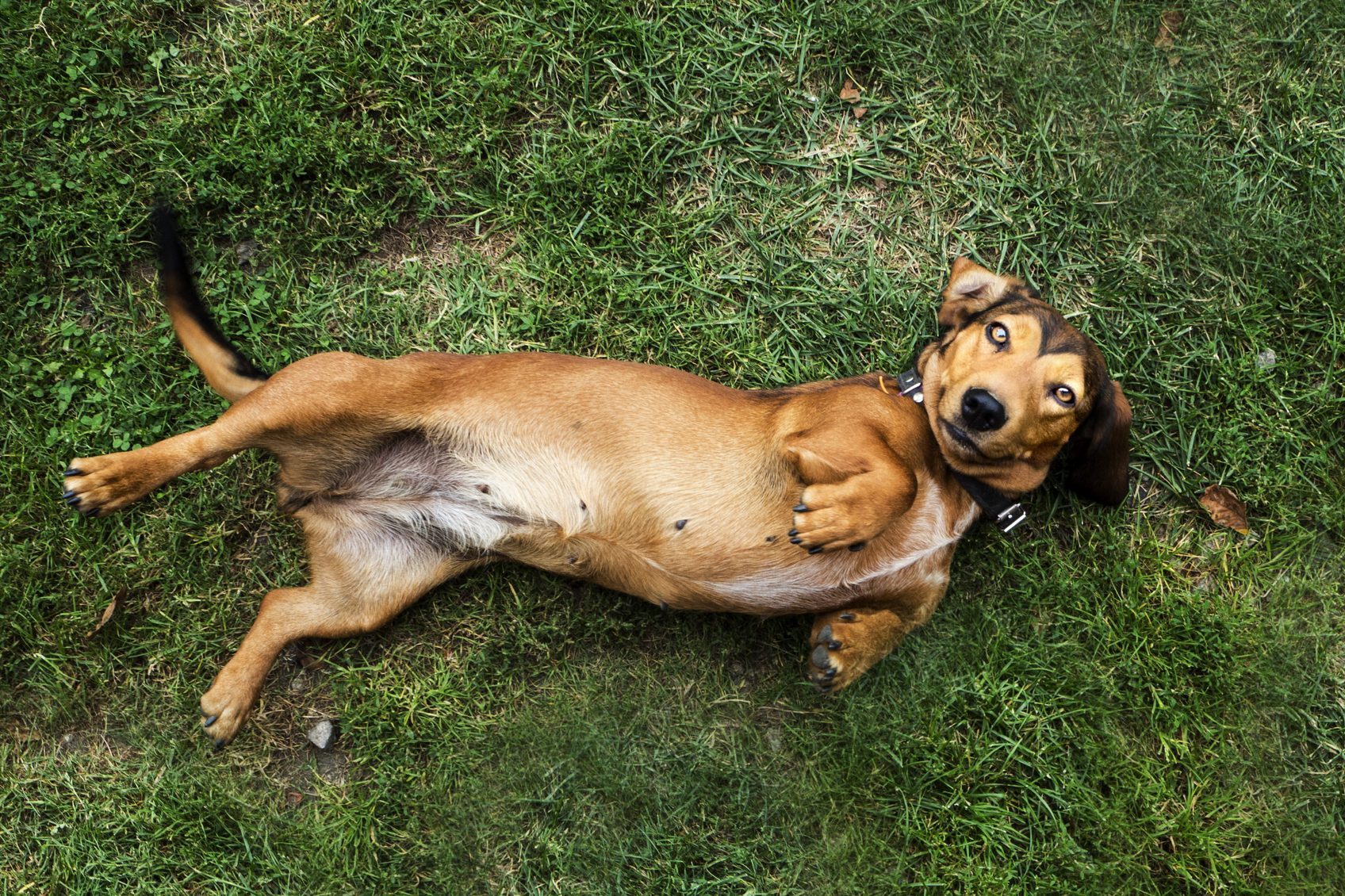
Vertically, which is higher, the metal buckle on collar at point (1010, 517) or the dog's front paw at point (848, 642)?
the metal buckle on collar at point (1010, 517)

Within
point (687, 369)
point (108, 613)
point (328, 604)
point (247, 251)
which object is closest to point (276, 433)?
point (328, 604)

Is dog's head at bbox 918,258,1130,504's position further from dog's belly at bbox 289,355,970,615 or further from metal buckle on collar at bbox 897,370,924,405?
dog's belly at bbox 289,355,970,615

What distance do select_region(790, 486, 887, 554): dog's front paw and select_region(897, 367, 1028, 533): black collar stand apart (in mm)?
636

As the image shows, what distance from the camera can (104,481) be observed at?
4.10 meters

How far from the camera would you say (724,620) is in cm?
502

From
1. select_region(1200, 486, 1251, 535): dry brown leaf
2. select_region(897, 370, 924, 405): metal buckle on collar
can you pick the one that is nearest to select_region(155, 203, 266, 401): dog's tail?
select_region(897, 370, 924, 405): metal buckle on collar

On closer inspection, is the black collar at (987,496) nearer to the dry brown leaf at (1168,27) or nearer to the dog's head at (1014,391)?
the dog's head at (1014,391)

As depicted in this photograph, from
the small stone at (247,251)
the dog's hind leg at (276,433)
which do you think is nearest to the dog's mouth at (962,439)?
the dog's hind leg at (276,433)

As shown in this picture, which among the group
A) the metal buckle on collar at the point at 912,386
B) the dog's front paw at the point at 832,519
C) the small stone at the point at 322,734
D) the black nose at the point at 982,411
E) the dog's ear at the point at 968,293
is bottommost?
the small stone at the point at 322,734

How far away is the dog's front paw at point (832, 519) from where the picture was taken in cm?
391

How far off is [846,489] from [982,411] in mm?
720

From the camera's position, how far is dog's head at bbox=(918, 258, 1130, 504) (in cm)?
415

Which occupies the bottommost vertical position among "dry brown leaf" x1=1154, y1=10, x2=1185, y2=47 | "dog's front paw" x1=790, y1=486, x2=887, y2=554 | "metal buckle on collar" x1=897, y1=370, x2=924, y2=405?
"dog's front paw" x1=790, y1=486, x2=887, y2=554

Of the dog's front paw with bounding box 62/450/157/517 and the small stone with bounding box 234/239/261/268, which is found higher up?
the small stone with bounding box 234/239/261/268
